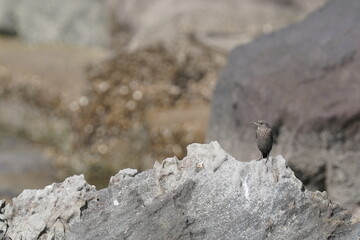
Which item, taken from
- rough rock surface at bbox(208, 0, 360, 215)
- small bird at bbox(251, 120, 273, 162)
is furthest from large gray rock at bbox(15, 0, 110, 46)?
small bird at bbox(251, 120, 273, 162)

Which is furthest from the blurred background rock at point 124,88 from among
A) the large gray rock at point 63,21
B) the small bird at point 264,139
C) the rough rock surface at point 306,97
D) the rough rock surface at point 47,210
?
the rough rock surface at point 47,210

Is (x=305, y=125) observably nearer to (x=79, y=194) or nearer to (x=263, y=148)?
(x=263, y=148)

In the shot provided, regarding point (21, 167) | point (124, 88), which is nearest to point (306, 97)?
point (21, 167)

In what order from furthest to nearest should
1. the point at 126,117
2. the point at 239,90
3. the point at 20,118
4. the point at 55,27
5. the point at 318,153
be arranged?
the point at 55,27 → the point at 20,118 → the point at 126,117 → the point at 239,90 → the point at 318,153

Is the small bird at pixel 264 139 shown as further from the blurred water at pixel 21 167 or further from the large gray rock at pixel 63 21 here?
the large gray rock at pixel 63 21

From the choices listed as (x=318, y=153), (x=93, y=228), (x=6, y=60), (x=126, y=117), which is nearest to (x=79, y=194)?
(x=93, y=228)

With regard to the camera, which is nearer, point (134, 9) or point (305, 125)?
point (305, 125)
